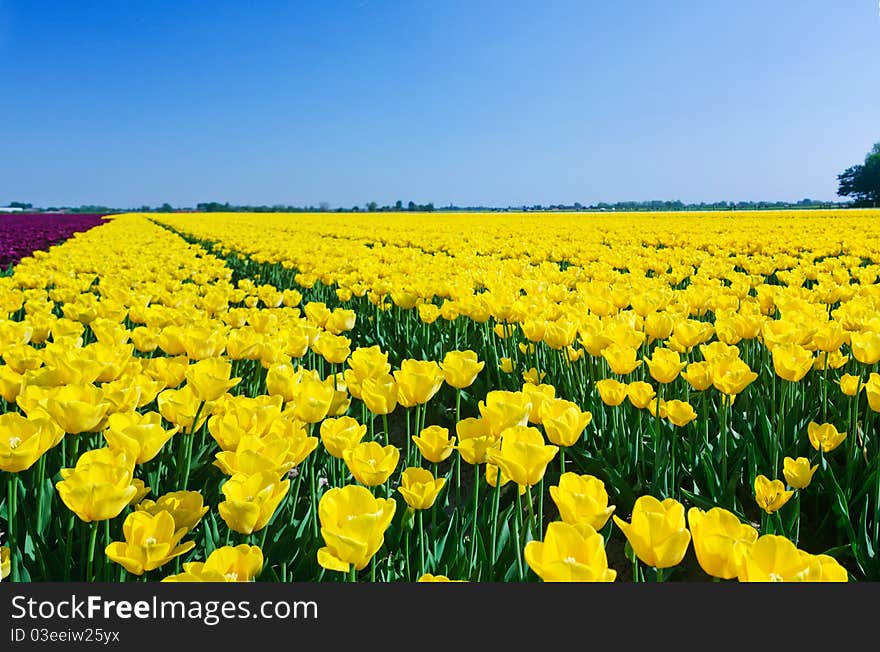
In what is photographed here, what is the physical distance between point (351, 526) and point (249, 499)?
275 mm

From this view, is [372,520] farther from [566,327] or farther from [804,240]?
[804,240]

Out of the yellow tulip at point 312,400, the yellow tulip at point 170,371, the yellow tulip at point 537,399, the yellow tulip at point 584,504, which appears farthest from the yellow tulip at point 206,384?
the yellow tulip at point 584,504

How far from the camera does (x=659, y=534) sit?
1061 millimetres

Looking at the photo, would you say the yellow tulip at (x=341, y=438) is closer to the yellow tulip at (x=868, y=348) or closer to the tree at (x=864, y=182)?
the yellow tulip at (x=868, y=348)

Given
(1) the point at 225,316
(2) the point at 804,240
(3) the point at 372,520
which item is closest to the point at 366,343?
(1) the point at 225,316

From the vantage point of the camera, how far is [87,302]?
3.90 m

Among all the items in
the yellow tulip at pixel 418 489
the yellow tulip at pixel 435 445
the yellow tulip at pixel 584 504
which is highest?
the yellow tulip at pixel 584 504

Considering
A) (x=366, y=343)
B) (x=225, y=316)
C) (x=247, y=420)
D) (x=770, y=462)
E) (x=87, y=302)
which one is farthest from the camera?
(x=366, y=343)

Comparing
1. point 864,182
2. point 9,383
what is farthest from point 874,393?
point 864,182

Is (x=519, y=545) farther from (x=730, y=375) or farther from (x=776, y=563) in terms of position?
(x=730, y=375)

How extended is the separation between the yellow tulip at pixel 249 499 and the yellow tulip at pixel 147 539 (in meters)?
0.09

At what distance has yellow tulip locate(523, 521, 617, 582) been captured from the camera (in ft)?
3.13

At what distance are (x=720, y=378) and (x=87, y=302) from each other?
3.64m

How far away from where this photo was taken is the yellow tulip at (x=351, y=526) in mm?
1076
